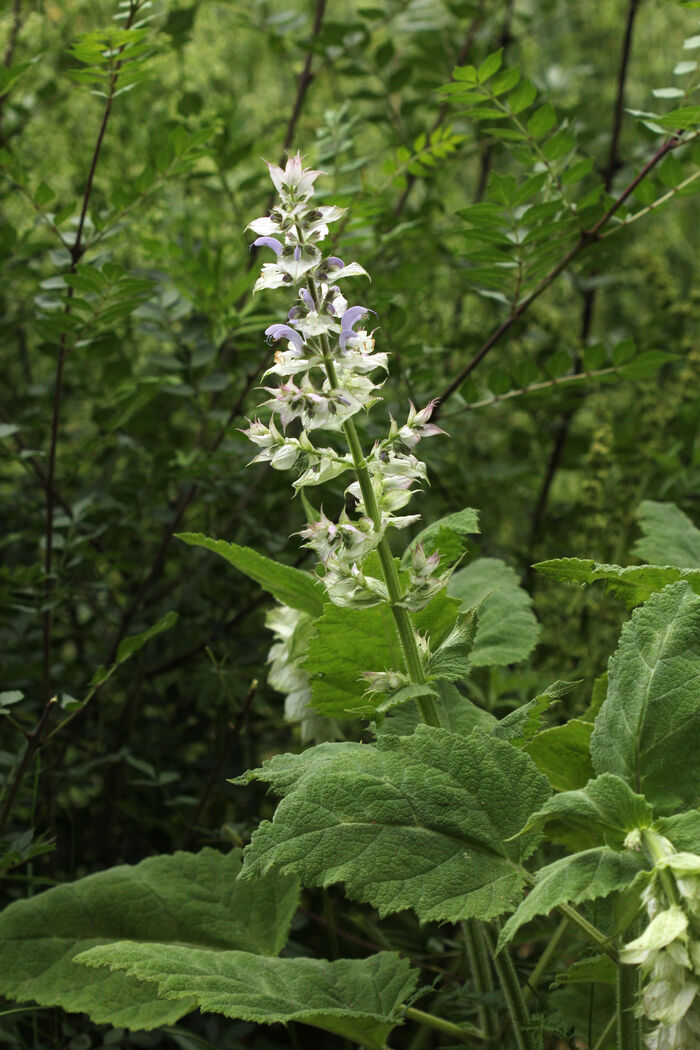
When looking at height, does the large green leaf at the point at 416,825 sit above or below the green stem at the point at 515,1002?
above

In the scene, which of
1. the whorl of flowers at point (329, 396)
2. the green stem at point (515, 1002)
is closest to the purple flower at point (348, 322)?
the whorl of flowers at point (329, 396)

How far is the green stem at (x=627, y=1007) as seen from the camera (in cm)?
65

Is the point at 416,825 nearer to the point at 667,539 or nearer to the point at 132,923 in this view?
the point at 132,923

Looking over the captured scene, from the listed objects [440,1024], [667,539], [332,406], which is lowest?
[440,1024]

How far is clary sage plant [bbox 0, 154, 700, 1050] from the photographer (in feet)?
1.94

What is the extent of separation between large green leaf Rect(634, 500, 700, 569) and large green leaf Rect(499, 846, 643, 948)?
1.52ft

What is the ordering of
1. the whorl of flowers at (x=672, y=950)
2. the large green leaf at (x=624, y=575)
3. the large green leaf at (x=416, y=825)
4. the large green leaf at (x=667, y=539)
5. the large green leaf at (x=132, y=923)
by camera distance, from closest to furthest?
the whorl of flowers at (x=672, y=950)
the large green leaf at (x=416, y=825)
the large green leaf at (x=624, y=575)
the large green leaf at (x=132, y=923)
the large green leaf at (x=667, y=539)

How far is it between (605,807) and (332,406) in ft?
0.99

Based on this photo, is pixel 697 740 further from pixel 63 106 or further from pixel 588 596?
pixel 63 106

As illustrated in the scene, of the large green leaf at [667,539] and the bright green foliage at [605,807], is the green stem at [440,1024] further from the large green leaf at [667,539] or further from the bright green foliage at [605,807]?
the large green leaf at [667,539]

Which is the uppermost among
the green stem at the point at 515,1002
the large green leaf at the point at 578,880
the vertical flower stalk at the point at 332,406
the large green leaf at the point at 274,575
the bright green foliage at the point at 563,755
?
the vertical flower stalk at the point at 332,406

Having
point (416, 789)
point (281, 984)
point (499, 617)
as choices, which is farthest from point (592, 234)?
point (281, 984)

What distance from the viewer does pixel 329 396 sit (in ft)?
2.19

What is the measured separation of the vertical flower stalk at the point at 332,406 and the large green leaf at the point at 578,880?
18cm
